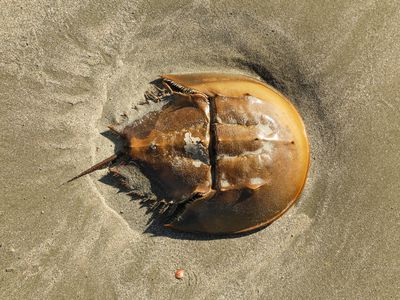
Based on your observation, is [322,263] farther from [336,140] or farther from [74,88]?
[74,88]

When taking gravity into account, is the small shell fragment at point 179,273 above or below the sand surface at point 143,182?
below

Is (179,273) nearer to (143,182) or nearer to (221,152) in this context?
(143,182)

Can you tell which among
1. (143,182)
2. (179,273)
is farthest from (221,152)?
(179,273)

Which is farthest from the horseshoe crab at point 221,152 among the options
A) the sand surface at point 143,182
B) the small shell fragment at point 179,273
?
the small shell fragment at point 179,273

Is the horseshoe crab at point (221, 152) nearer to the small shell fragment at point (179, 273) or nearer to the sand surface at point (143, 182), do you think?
the sand surface at point (143, 182)

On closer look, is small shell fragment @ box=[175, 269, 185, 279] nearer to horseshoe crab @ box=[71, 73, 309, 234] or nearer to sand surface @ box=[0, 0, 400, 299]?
sand surface @ box=[0, 0, 400, 299]
